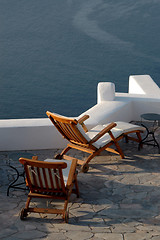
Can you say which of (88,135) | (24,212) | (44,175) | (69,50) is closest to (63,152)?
(88,135)

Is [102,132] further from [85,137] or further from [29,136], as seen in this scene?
[29,136]

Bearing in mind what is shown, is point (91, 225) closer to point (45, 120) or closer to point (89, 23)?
point (45, 120)

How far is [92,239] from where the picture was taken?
501cm

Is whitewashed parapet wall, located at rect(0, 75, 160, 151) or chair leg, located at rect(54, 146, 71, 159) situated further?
whitewashed parapet wall, located at rect(0, 75, 160, 151)

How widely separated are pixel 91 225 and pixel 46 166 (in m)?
0.90

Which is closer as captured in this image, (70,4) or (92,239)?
(92,239)

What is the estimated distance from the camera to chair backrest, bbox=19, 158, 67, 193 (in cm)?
541

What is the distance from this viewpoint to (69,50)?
21.0 m

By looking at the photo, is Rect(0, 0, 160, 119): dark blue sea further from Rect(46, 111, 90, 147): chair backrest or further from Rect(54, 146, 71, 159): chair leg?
Rect(46, 111, 90, 147): chair backrest

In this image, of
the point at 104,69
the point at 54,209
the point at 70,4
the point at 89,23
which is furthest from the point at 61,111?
the point at 70,4

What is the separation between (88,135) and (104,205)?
1714mm

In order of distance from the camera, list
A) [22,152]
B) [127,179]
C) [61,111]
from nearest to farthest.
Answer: [127,179]
[22,152]
[61,111]

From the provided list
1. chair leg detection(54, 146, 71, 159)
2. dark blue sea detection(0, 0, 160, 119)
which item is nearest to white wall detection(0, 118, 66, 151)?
chair leg detection(54, 146, 71, 159)

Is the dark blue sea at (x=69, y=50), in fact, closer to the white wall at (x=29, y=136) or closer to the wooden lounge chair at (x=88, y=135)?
the white wall at (x=29, y=136)
